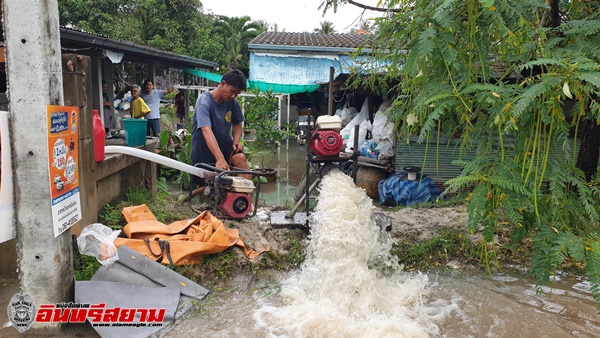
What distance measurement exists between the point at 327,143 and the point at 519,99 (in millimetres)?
2869

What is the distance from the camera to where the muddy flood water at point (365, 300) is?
11.7ft

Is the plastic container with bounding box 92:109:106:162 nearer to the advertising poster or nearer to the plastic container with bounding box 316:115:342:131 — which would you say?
the advertising poster

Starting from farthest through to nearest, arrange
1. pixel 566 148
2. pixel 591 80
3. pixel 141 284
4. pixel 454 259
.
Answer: pixel 454 259 < pixel 141 284 < pixel 566 148 < pixel 591 80

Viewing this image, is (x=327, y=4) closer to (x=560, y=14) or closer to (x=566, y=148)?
(x=560, y=14)

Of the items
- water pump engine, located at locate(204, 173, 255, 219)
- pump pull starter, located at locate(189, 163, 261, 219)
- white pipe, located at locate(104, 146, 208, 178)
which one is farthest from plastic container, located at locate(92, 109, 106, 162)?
water pump engine, located at locate(204, 173, 255, 219)

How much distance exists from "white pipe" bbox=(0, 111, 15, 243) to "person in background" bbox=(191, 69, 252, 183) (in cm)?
219

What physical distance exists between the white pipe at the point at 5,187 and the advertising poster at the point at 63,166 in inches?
11.0

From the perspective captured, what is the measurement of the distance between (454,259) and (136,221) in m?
3.72

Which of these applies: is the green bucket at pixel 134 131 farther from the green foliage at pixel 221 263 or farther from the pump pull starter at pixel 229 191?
the green foliage at pixel 221 263

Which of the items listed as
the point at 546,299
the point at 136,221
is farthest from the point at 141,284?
the point at 546,299

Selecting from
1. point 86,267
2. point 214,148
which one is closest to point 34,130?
point 86,267

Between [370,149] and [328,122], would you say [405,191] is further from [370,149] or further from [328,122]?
[328,122]

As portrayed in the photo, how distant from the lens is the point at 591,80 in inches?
75.4

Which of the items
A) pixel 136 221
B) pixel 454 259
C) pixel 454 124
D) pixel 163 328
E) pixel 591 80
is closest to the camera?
pixel 591 80
